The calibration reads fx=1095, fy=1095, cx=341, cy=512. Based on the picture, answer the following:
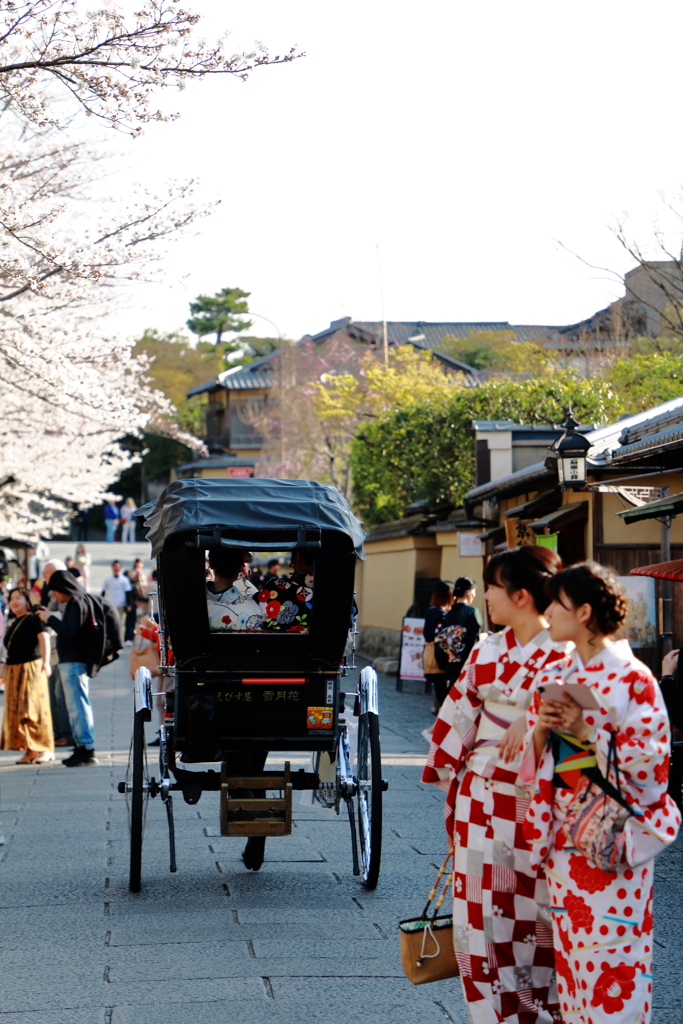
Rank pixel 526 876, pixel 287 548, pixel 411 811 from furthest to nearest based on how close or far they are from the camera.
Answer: pixel 411 811 → pixel 287 548 → pixel 526 876

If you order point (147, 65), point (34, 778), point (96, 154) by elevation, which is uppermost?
point (96, 154)

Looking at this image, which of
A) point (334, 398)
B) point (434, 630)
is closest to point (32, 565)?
point (334, 398)

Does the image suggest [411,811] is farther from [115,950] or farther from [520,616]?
[520,616]

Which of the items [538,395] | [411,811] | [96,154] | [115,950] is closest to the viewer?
[115,950]

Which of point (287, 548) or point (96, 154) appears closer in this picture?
point (287, 548)

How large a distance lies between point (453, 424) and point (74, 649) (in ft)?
41.7

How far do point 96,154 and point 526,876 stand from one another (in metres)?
13.2

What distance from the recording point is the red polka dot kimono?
9.50ft

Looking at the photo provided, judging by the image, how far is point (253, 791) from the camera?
6.21 m

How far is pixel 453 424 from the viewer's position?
21.4 m

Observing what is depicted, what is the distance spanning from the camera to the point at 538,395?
68.8 ft

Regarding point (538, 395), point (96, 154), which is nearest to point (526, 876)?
point (96, 154)

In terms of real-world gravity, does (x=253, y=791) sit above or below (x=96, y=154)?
below

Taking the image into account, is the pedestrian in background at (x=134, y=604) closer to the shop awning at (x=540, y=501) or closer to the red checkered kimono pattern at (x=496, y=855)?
the shop awning at (x=540, y=501)
